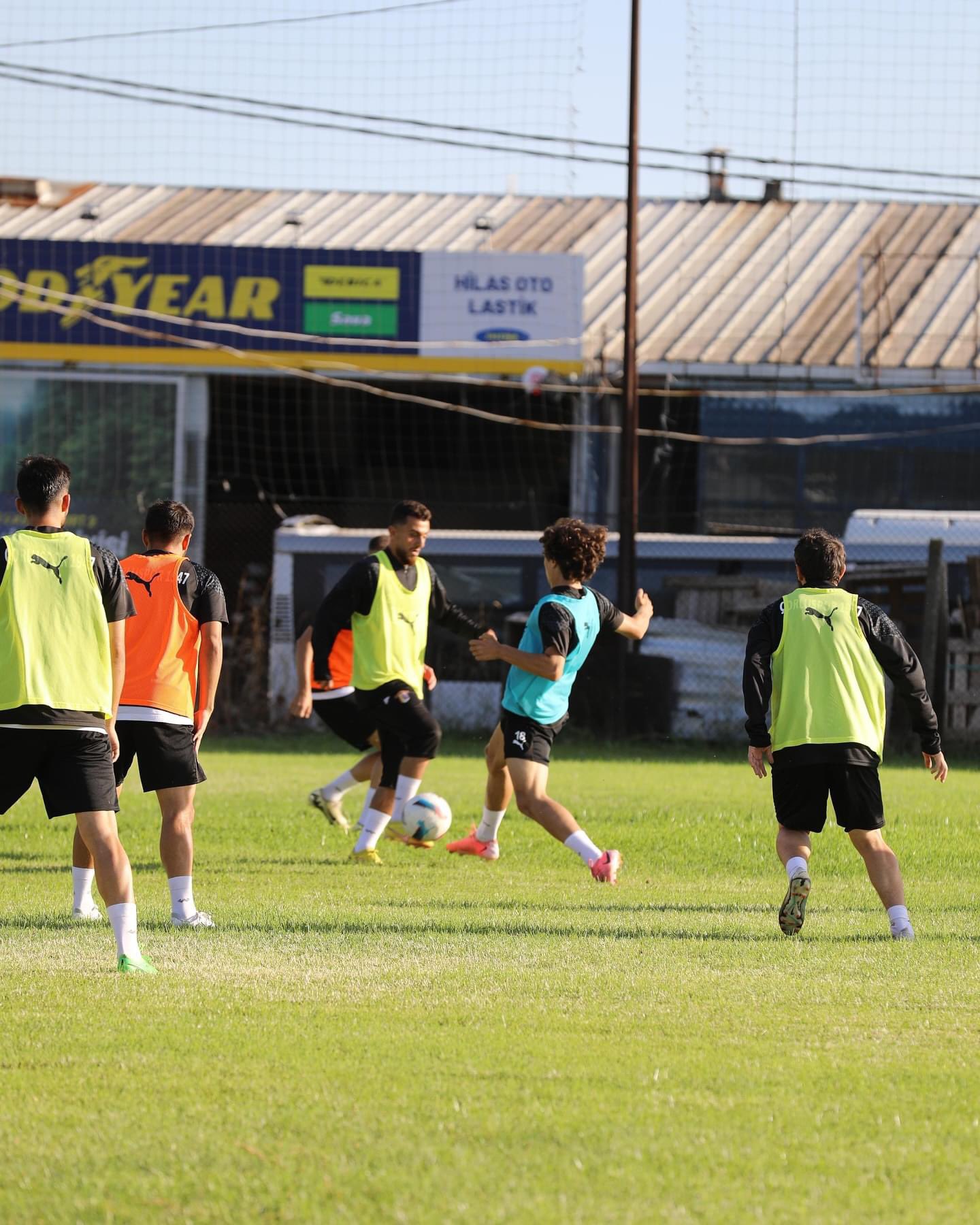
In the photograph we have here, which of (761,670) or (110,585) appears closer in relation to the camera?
(110,585)

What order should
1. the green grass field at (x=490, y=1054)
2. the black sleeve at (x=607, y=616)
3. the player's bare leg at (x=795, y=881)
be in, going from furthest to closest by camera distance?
the black sleeve at (x=607, y=616) → the player's bare leg at (x=795, y=881) → the green grass field at (x=490, y=1054)

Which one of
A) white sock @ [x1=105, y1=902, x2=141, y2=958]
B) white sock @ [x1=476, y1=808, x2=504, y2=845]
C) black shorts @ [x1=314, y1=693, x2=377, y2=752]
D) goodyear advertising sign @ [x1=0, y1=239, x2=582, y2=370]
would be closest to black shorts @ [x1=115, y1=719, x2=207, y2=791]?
white sock @ [x1=105, y1=902, x2=141, y2=958]

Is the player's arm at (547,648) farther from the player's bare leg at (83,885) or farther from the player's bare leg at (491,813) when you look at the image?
the player's bare leg at (83,885)

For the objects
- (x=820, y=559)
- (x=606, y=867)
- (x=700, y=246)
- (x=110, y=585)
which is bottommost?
(x=606, y=867)

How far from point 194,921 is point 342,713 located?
154 inches

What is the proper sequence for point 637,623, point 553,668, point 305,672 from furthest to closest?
point 305,672 < point 637,623 < point 553,668

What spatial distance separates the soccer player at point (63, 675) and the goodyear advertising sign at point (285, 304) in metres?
21.5

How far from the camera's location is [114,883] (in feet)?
19.9

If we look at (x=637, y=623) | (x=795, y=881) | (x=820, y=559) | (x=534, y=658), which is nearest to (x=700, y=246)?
(x=637, y=623)

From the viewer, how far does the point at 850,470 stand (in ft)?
89.4

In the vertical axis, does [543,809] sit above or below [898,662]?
below

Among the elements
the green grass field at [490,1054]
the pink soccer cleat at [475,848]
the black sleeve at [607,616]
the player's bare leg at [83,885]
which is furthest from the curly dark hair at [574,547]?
the player's bare leg at [83,885]

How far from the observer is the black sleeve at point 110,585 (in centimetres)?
623

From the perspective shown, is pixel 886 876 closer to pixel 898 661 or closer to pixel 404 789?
pixel 898 661
